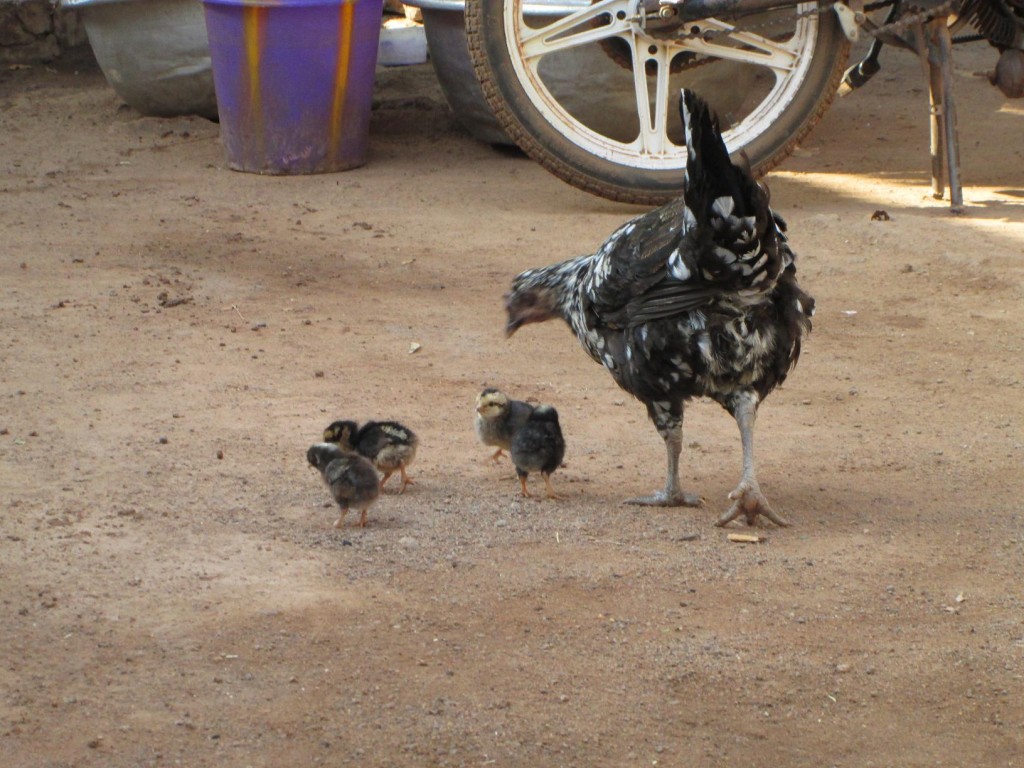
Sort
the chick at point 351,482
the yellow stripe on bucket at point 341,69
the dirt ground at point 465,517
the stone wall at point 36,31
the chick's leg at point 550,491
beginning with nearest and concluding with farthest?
the dirt ground at point 465,517, the chick at point 351,482, the chick's leg at point 550,491, the yellow stripe on bucket at point 341,69, the stone wall at point 36,31

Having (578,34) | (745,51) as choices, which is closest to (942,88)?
(745,51)

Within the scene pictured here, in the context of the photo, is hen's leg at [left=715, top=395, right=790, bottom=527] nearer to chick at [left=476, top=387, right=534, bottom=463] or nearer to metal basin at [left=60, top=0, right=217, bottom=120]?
chick at [left=476, top=387, right=534, bottom=463]

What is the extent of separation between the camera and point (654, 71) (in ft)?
33.4

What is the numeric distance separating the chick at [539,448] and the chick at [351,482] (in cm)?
56

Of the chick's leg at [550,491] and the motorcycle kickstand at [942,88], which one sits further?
the motorcycle kickstand at [942,88]

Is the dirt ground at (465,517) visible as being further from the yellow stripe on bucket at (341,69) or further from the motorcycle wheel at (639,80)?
the yellow stripe on bucket at (341,69)

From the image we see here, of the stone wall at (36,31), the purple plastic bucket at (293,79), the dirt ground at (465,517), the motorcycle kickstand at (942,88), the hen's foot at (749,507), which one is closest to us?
the dirt ground at (465,517)

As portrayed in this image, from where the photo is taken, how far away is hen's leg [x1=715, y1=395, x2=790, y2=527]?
4.66 meters

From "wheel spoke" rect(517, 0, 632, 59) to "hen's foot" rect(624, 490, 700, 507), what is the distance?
4.43 meters

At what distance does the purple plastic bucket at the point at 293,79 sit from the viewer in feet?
31.2

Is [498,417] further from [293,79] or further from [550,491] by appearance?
[293,79]

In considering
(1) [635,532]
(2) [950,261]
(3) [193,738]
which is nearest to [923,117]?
(2) [950,261]

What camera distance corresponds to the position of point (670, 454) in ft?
16.2

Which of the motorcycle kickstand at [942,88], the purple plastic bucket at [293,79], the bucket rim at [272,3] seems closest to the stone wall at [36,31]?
the purple plastic bucket at [293,79]
